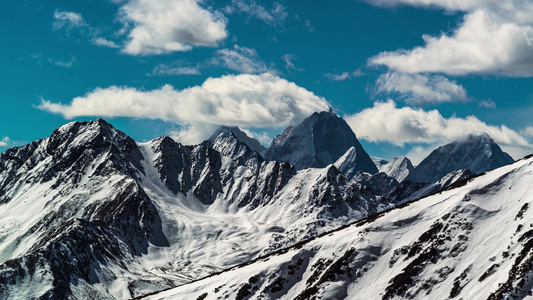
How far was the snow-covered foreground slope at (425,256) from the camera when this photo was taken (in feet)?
289

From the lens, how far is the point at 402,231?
113 meters

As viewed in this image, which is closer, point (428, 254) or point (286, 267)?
point (428, 254)

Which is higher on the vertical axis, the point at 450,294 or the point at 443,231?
the point at 443,231

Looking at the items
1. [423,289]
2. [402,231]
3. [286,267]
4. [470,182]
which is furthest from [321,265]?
[470,182]

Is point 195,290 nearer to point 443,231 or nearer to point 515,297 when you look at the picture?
point 443,231

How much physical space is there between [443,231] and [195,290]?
5408 centimetres

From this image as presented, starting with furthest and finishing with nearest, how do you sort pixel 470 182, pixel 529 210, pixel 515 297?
pixel 470 182 < pixel 529 210 < pixel 515 297

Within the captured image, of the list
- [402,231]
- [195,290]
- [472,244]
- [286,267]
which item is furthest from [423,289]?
[195,290]

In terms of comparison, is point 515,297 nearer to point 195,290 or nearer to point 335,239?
point 335,239

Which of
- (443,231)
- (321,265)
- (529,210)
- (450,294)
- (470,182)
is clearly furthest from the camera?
(470,182)

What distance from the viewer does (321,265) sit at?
112 m

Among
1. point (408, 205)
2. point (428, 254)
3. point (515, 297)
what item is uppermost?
point (408, 205)

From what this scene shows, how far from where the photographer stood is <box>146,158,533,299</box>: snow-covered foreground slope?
289ft

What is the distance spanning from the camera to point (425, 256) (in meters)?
99.6
